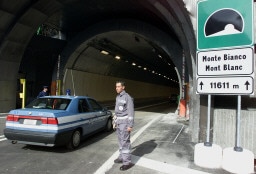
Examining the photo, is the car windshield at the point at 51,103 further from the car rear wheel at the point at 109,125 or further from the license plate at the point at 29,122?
the car rear wheel at the point at 109,125

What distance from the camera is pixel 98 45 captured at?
22250 mm

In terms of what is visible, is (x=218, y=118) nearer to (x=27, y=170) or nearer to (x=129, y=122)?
(x=129, y=122)

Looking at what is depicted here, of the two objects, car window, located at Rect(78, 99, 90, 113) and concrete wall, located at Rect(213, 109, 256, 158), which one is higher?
car window, located at Rect(78, 99, 90, 113)

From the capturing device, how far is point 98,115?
30.2ft

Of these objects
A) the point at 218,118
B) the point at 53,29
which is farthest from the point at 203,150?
the point at 53,29

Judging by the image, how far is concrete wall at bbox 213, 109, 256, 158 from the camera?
20.9ft

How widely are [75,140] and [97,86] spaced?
2202cm

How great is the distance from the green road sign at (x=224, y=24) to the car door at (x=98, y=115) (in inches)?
170

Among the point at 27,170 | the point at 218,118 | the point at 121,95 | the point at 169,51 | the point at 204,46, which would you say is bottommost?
the point at 27,170

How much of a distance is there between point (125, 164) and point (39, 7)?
13325 mm

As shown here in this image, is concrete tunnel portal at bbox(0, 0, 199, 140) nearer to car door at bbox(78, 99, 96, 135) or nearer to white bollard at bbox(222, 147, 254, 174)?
white bollard at bbox(222, 147, 254, 174)

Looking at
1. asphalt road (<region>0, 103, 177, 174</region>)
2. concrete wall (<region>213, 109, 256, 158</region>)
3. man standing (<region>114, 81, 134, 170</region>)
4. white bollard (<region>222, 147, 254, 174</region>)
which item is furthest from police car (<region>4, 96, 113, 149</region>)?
white bollard (<region>222, 147, 254, 174</region>)

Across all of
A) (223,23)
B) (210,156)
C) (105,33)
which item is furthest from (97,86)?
(210,156)

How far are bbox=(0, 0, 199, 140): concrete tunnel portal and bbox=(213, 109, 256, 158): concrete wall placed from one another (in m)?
1.30
